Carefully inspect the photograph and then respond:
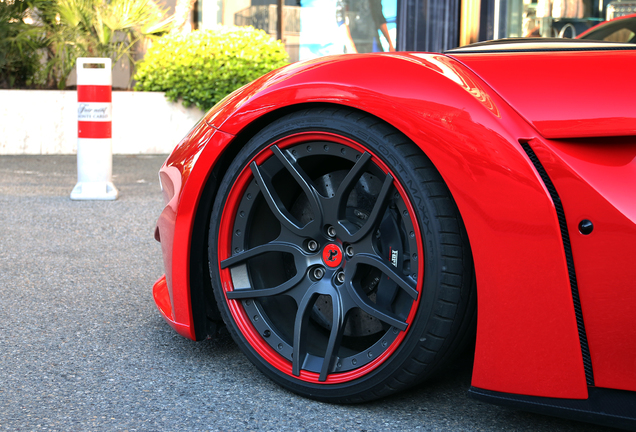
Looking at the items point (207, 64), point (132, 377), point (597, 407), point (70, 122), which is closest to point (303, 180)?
point (132, 377)

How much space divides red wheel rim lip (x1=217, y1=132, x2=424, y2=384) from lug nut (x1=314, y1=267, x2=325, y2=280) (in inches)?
9.8

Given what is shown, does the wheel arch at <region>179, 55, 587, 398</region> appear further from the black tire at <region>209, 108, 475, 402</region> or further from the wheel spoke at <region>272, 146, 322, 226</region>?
the wheel spoke at <region>272, 146, 322, 226</region>

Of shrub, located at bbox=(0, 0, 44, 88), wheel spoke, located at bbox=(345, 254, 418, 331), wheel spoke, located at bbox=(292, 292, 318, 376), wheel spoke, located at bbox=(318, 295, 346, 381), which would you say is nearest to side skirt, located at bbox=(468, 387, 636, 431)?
wheel spoke, located at bbox=(345, 254, 418, 331)

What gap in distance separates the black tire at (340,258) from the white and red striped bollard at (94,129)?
3714 millimetres

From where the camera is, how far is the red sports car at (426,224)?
1.43m

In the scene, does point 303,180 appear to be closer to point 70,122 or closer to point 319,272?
point 319,272

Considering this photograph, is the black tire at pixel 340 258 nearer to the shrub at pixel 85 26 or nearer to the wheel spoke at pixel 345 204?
the wheel spoke at pixel 345 204

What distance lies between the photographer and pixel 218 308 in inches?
81.5

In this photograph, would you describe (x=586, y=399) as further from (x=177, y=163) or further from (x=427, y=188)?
(x=177, y=163)

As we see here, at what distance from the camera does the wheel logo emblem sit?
1797 millimetres

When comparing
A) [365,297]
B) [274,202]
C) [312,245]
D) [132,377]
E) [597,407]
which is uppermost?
[274,202]

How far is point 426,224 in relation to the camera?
162cm

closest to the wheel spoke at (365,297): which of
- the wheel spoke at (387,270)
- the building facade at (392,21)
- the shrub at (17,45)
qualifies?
the wheel spoke at (387,270)

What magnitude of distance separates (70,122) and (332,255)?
296 inches
